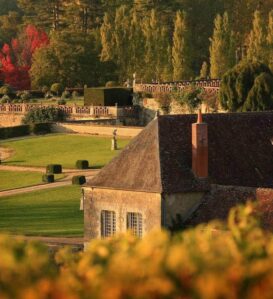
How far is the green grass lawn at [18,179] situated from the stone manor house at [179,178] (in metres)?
21.9

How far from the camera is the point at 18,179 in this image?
62688 millimetres

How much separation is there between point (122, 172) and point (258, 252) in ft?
90.7

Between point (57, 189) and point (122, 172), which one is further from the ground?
point (122, 172)

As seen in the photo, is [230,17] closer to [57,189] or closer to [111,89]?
[111,89]

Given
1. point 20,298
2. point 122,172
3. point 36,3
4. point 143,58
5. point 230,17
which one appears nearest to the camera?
point 20,298

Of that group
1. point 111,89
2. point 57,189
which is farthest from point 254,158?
point 111,89

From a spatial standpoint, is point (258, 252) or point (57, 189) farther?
point (57, 189)

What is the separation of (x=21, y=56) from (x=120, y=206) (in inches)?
3317

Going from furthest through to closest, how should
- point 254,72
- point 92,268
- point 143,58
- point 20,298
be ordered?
point 143,58 < point 254,72 < point 92,268 < point 20,298

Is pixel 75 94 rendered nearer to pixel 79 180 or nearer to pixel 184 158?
pixel 79 180

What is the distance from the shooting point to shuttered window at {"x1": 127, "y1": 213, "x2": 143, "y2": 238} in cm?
3709

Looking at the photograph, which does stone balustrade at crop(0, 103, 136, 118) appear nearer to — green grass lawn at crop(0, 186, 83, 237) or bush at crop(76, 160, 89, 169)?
bush at crop(76, 160, 89, 169)

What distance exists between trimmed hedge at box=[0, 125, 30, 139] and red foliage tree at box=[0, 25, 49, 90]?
29598 millimetres

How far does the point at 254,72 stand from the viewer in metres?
73.2
